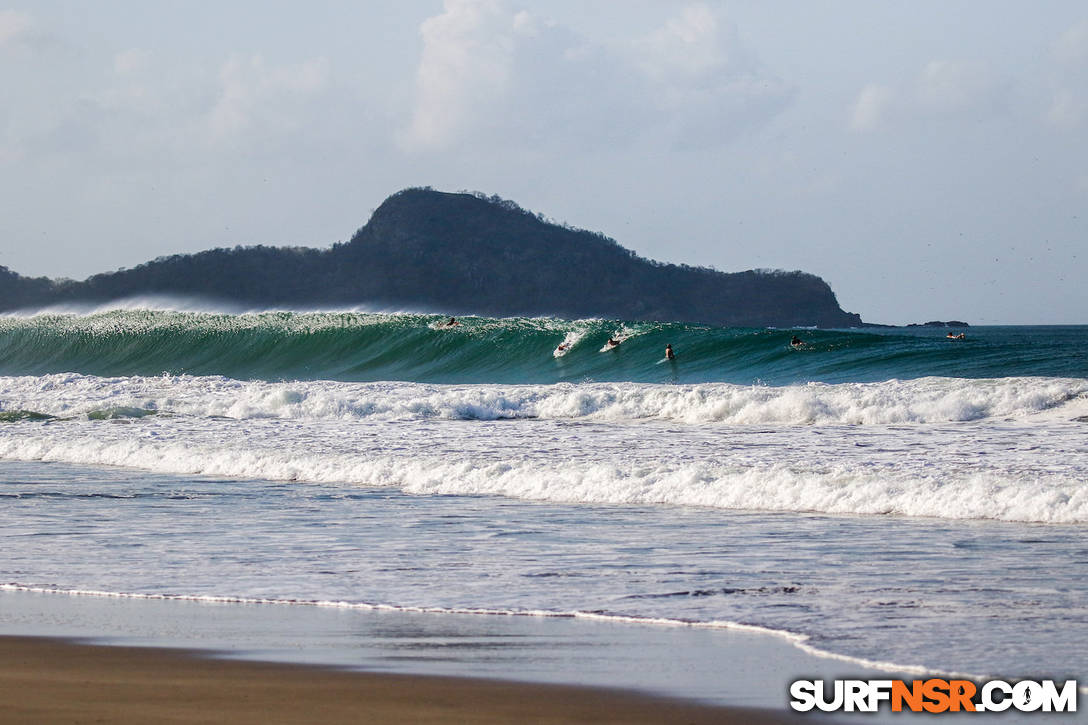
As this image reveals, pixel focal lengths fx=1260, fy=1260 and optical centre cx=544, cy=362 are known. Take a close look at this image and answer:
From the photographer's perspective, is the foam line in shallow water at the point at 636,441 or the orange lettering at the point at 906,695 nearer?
Answer: the orange lettering at the point at 906,695

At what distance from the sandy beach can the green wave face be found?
22.1m

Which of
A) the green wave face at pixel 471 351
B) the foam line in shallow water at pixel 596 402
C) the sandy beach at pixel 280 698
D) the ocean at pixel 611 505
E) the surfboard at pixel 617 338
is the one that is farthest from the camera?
the surfboard at pixel 617 338

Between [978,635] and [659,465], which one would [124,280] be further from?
[978,635]

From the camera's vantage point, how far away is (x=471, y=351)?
36375mm

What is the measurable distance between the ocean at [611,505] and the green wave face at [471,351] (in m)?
1.34

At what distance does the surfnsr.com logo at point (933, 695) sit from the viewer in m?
4.54

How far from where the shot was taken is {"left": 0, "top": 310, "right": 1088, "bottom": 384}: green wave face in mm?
28781

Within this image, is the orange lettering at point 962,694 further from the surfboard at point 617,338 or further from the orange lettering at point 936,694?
the surfboard at point 617,338

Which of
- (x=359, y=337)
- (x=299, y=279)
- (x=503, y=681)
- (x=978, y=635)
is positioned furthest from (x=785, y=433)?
(x=299, y=279)

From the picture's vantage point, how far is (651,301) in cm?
11256

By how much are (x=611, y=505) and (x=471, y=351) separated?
25.5m

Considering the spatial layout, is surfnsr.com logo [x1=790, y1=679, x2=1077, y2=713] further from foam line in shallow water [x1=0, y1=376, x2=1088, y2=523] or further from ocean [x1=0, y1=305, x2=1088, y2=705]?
foam line in shallow water [x1=0, y1=376, x2=1088, y2=523]

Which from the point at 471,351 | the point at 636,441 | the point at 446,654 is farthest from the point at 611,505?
the point at 471,351

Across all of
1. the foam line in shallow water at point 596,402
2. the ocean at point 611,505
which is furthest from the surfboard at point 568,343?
the ocean at point 611,505
